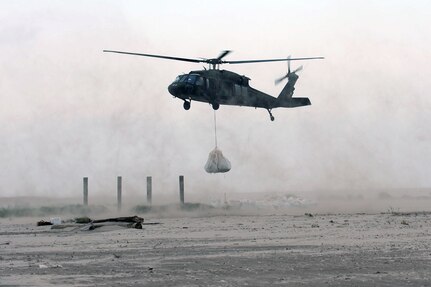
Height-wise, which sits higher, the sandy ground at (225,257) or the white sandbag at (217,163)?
the white sandbag at (217,163)

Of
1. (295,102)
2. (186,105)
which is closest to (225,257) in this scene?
(186,105)

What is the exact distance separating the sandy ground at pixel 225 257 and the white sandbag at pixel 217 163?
3021 cm

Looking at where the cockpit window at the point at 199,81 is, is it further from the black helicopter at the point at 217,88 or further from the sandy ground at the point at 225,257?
the sandy ground at the point at 225,257

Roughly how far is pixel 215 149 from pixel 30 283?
162ft

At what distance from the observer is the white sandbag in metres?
67.1

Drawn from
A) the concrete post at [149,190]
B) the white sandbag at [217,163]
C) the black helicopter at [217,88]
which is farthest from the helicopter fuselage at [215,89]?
the concrete post at [149,190]

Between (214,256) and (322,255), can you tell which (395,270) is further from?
(214,256)

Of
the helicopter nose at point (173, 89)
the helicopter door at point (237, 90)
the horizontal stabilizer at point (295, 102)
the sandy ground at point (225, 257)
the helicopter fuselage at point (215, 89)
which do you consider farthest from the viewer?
the horizontal stabilizer at point (295, 102)

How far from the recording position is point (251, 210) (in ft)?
204

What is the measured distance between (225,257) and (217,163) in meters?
43.4

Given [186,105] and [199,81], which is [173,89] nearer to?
[186,105]

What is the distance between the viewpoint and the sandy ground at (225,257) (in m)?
19.1

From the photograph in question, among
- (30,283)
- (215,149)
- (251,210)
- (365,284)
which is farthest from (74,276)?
(215,149)

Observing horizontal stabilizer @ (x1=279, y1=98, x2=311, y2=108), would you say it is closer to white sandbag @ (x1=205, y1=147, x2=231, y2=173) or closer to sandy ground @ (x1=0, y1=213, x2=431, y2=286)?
white sandbag @ (x1=205, y1=147, x2=231, y2=173)
